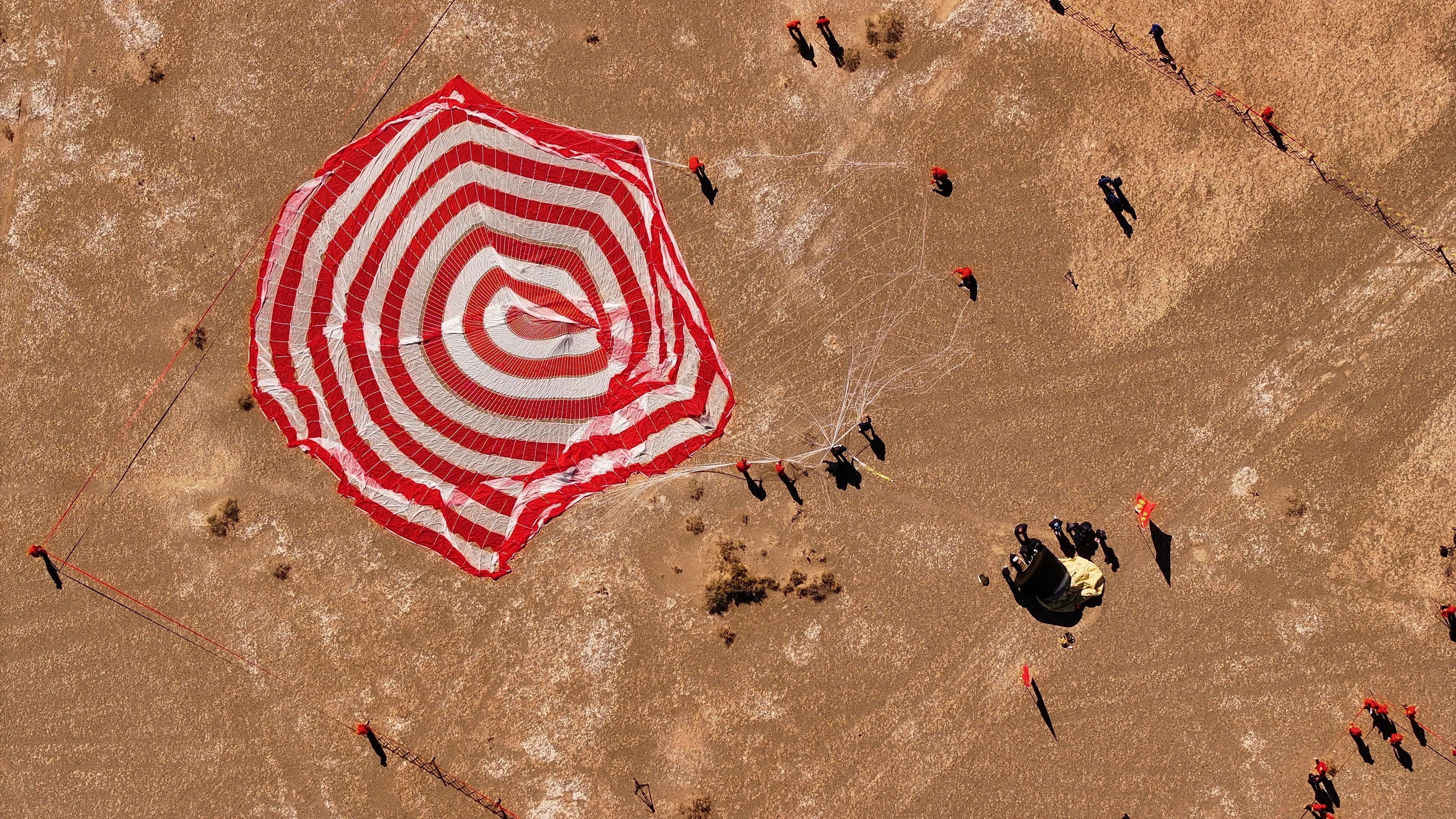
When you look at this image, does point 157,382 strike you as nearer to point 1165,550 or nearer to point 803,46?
point 803,46

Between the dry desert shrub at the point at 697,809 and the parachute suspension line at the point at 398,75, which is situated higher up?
the parachute suspension line at the point at 398,75

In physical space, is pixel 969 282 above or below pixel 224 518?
above

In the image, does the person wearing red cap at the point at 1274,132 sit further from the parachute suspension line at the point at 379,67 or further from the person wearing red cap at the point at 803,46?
the parachute suspension line at the point at 379,67

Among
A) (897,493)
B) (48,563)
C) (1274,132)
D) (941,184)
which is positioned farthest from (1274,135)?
(48,563)

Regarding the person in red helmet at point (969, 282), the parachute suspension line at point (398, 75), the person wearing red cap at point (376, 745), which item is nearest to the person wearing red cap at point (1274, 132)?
the person in red helmet at point (969, 282)

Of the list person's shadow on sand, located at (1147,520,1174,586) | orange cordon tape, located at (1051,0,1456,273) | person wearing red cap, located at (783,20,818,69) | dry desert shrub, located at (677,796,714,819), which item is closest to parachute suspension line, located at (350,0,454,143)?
person wearing red cap, located at (783,20,818,69)

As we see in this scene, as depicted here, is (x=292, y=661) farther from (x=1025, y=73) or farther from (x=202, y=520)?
(x=1025, y=73)
